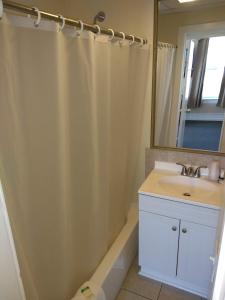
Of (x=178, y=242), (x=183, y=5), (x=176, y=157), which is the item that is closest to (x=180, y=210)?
(x=178, y=242)

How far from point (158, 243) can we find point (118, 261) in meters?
0.33

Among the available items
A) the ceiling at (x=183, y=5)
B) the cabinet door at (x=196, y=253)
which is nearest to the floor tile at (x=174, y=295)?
the cabinet door at (x=196, y=253)

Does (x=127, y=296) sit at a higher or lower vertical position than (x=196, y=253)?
lower

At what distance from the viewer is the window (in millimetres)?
1568

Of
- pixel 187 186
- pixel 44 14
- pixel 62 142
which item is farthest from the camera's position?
pixel 187 186

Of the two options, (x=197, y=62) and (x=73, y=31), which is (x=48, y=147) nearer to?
(x=73, y=31)

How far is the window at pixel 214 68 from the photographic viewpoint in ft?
5.14

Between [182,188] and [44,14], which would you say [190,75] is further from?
[44,14]

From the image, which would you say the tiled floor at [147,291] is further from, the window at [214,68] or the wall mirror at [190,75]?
the window at [214,68]

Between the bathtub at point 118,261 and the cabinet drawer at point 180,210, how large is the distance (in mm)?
377

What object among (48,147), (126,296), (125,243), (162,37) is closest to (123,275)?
(126,296)

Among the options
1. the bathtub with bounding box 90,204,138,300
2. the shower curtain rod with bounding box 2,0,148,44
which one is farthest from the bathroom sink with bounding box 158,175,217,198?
the shower curtain rod with bounding box 2,0,148,44

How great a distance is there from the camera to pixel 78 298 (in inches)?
52.7

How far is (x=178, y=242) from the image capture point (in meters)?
1.62
